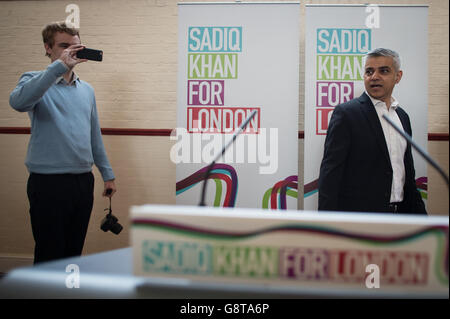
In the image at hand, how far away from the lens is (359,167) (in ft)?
5.88

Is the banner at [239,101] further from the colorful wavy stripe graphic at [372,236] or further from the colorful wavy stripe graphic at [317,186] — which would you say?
the colorful wavy stripe graphic at [372,236]

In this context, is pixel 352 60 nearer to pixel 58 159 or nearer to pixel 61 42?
pixel 61 42

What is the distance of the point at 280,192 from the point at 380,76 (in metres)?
1.00

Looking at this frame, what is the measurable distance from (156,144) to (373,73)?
183 centimetres

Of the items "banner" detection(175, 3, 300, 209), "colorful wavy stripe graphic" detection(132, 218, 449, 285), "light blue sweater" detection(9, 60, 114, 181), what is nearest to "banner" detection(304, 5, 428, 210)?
"banner" detection(175, 3, 300, 209)

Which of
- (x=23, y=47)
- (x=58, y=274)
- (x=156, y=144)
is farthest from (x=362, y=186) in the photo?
(x=23, y=47)

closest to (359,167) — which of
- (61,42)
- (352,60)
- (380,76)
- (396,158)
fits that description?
(396,158)

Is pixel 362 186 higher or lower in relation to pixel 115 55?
lower

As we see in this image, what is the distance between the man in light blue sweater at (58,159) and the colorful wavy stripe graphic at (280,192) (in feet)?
4.00

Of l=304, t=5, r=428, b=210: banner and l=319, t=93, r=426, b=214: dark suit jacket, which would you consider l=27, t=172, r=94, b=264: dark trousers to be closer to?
l=319, t=93, r=426, b=214: dark suit jacket

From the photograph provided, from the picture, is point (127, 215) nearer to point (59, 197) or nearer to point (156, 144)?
point (156, 144)

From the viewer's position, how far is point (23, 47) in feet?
10.1

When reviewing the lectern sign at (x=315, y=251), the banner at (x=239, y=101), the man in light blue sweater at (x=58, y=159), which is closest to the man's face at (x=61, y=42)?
the man in light blue sweater at (x=58, y=159)

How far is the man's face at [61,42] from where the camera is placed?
1788 millimetres
